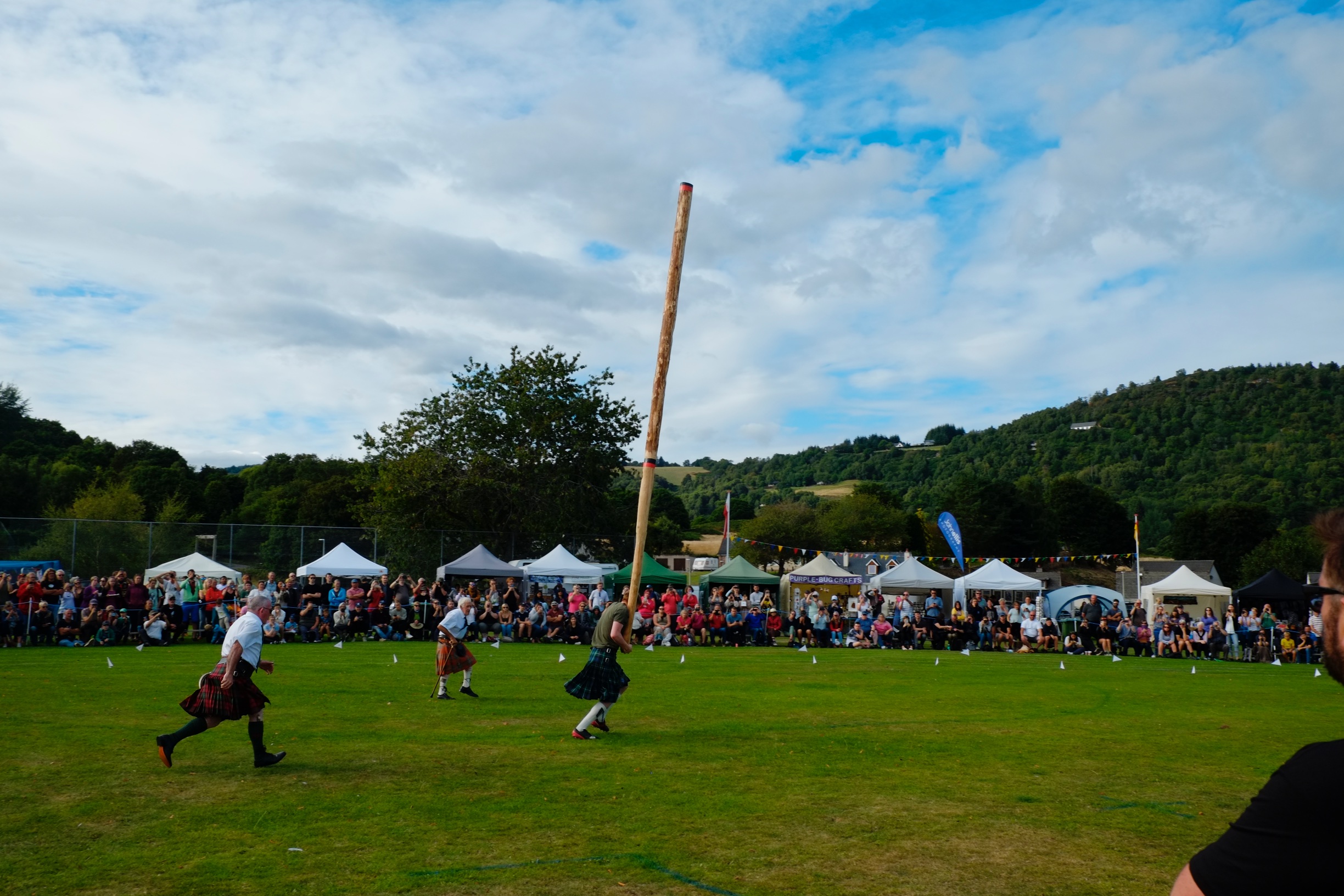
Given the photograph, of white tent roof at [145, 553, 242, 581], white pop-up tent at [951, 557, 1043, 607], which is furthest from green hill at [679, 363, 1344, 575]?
white tent roof at [145, 553, 242, 581]

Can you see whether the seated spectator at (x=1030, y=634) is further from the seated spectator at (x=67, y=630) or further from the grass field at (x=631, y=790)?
the seated spectator at (x=67, y=630)

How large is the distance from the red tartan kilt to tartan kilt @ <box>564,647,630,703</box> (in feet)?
8.85

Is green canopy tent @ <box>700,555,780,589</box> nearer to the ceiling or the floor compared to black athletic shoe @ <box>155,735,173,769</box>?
nearer to the ceiling

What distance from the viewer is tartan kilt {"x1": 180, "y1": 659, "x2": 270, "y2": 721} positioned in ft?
22.6

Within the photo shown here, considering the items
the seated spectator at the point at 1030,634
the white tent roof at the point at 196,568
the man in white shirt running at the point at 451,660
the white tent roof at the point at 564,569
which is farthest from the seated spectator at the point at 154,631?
the seated spectator at the point at 1030,634

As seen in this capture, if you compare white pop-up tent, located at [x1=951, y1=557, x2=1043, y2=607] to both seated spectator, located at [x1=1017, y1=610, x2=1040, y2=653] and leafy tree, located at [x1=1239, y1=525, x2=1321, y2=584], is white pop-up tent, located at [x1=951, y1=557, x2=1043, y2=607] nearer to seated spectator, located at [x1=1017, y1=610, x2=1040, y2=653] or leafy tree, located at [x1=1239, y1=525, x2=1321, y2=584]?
seated spectator, located at [x1=1017, y1=610, x2=1040, y2=653]

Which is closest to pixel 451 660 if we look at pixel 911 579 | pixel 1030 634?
pixel 1030 634

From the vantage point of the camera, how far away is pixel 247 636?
7066 mm

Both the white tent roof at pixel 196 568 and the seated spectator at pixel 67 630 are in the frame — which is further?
the white tent roof at pixel 196 568

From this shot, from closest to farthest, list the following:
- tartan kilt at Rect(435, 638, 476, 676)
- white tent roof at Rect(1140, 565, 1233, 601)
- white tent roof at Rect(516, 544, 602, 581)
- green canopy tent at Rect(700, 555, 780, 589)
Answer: tartan kilt at Rect(435, 638, 476, 676) < white tent roof at Rect(1140, 565, 1233, 601) < white tent roof at Rect(516, 544, 602, 581) < green canopy tent at Rect(700, 555, 780, 589)

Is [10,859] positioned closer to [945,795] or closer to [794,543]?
[945,795]

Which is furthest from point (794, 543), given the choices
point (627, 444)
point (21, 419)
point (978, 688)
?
point (978, 688)

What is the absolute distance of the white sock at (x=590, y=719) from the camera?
855 cm

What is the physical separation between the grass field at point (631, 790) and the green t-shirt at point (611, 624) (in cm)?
84
